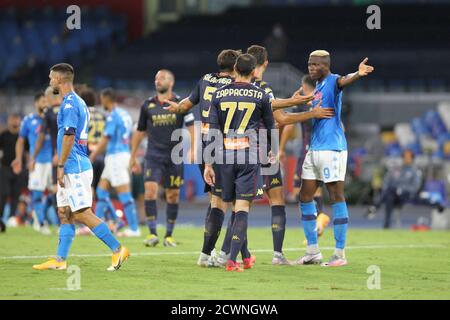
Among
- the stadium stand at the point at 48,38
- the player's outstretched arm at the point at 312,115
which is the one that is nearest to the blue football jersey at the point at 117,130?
the player's outstretched arm at the point at 312,115

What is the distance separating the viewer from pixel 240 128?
11094 mm

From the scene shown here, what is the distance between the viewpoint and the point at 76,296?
8820 mm

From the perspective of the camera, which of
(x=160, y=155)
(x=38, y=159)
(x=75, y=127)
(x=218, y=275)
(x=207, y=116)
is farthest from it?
(x=38, y=159)

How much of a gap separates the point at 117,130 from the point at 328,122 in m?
6.42

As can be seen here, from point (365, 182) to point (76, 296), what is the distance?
814 inches

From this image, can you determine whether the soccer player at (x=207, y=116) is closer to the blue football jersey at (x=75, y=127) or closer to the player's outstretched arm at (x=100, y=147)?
the blue football jersey at (x=75, y=127)

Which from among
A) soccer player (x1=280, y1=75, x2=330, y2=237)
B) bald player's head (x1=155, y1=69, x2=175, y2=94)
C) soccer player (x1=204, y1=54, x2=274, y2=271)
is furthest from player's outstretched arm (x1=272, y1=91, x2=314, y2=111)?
bald player's head (x1=155, y1=69, x2=175, y2=94)

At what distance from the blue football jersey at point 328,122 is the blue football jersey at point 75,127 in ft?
9.20

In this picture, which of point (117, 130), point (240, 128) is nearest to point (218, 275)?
point (240, 128)

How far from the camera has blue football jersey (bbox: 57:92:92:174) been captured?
1095 cm

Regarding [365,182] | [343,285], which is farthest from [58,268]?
[365,182]

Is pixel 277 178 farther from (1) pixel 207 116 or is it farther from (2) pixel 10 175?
(2) pixel 10 175

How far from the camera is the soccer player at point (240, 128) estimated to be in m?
11.0

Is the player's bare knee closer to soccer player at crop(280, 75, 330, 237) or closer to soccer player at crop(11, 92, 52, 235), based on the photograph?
soccer player at crop(280, 75, 330, 237)
